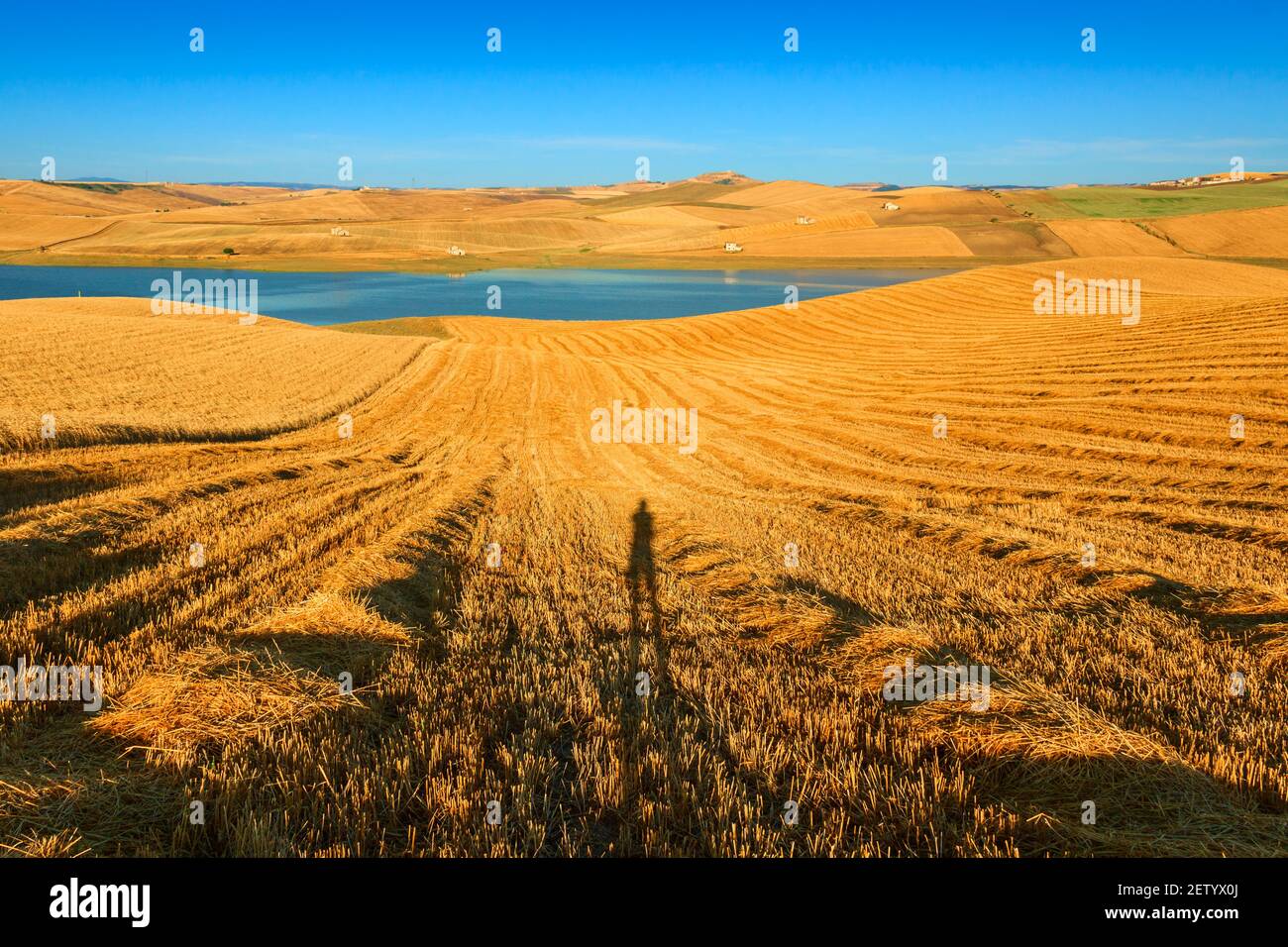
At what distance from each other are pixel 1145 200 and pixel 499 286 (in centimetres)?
15050

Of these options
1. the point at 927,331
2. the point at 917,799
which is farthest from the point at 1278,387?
the point at 927,331

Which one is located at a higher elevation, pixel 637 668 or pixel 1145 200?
pixel 1145 200

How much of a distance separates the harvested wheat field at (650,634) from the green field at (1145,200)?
536 feet

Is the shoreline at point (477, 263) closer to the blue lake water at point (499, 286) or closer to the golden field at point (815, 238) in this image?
the golden field at point (815, 238)

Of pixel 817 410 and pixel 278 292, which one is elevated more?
pixel 278 292

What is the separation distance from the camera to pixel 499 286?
121438 mm

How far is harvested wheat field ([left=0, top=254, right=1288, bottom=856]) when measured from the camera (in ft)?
13.9

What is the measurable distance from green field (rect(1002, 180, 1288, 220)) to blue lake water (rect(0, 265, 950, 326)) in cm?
5896

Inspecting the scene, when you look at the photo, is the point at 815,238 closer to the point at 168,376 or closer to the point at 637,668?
the point at 168,376

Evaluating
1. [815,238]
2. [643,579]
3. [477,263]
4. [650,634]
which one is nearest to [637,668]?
[650,634]

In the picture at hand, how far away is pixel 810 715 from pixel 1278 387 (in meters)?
20.6

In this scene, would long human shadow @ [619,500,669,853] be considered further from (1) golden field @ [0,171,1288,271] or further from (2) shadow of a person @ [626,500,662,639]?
(1) golden field @ [0,171,1288,271]
